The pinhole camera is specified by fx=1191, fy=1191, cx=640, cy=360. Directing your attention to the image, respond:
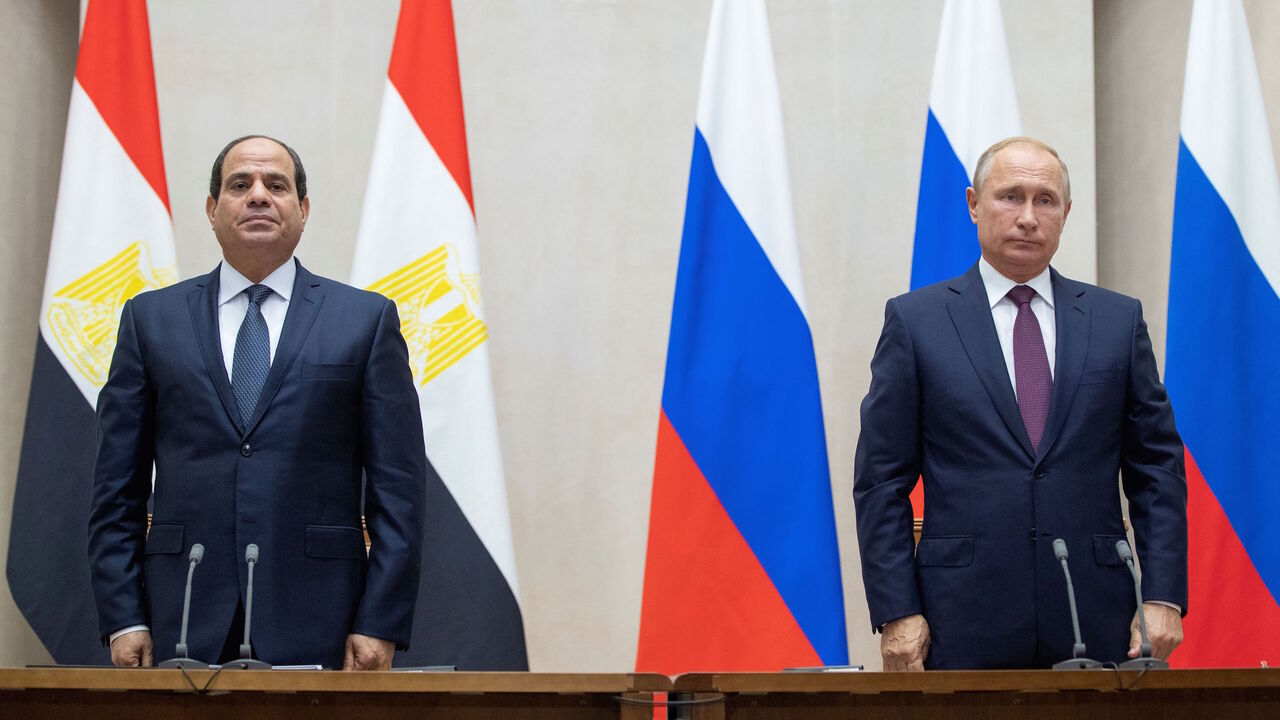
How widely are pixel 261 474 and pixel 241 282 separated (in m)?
0.43

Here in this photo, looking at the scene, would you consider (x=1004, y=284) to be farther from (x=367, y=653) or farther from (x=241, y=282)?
(x=241, y=282)

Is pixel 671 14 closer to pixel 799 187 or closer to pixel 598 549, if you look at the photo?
pixel 799 187

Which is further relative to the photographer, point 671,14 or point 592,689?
point 671,14

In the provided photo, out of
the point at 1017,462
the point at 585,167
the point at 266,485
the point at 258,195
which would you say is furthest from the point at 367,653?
the point at 585,167

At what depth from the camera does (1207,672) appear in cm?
158

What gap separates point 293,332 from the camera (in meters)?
2.29

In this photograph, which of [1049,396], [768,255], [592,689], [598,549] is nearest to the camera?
[592,689]

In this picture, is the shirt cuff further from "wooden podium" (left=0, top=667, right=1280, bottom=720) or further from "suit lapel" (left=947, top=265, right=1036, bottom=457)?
"suit lapel" (left=947, top=265, right=1036, bottom=457)

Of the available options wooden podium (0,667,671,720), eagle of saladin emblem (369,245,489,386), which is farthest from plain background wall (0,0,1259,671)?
wooden podium (0,667,671,720)

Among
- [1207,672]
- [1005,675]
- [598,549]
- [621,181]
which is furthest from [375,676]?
[621,181]

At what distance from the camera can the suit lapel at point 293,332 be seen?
222 centimetres

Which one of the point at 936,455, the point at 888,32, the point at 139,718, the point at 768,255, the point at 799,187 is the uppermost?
the point at 888,32

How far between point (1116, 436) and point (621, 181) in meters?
2.03

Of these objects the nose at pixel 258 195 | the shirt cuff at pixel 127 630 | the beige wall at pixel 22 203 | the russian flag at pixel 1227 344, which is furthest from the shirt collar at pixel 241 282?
the russian flag at pixel 1227 344
